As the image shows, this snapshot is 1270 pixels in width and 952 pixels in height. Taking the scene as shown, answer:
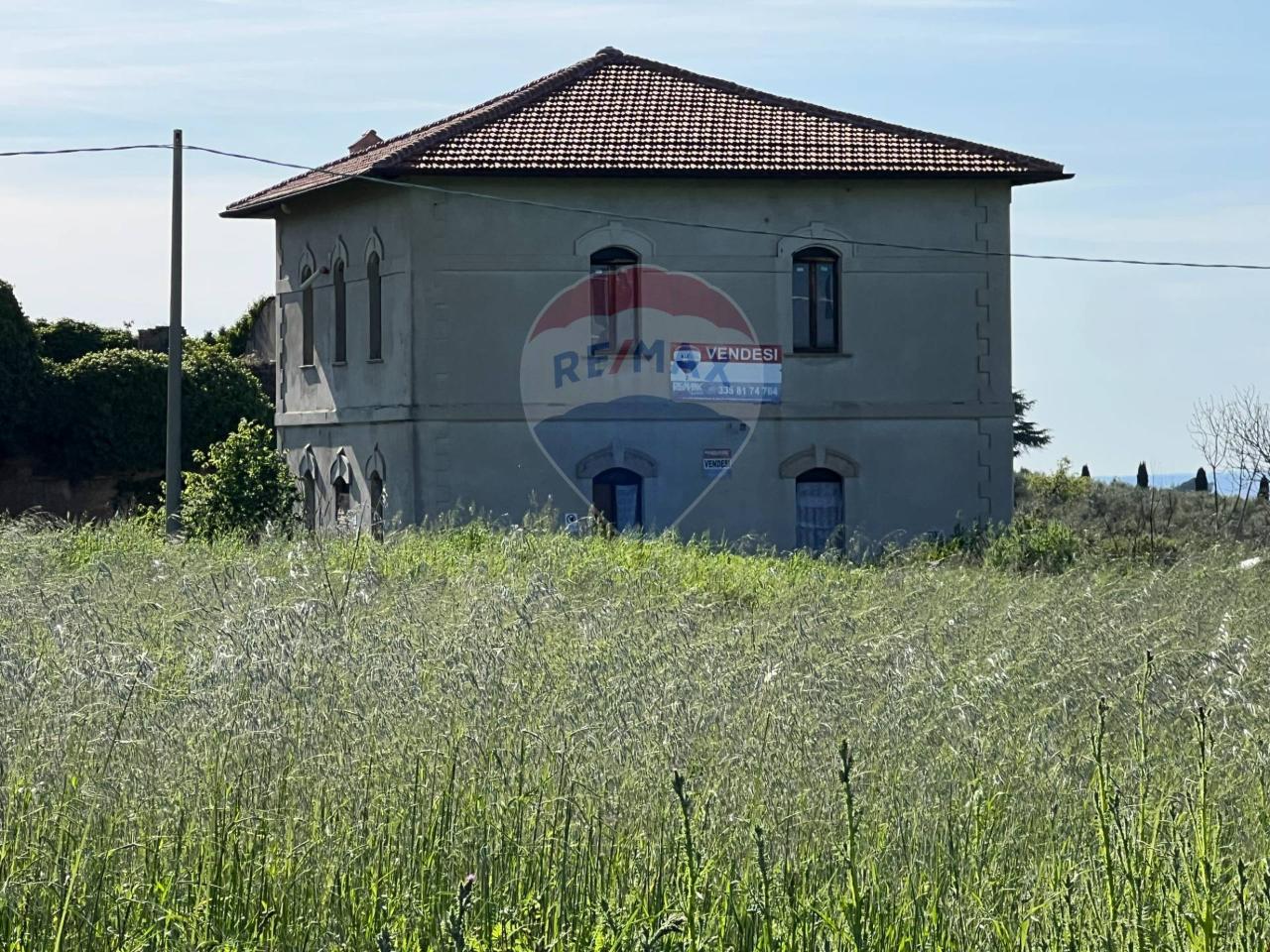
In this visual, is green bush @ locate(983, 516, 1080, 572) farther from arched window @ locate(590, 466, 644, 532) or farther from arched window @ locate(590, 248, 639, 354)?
arched window @ locate(590, 248, 639, 354)

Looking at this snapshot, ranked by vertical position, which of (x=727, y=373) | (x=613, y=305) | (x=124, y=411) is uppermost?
(x=613, y=305)

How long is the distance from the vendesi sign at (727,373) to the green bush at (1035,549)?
167 inches

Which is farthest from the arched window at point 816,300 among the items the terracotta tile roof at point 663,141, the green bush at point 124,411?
the green bush at point 124,411

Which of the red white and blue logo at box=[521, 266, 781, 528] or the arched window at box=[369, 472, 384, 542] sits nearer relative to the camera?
the red white and blue logo at box=[521, 266, 781, 528]

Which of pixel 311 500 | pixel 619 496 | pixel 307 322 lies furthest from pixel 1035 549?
pixel 307 322

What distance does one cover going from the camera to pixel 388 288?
25.9 m

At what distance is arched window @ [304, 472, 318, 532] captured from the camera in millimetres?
29078

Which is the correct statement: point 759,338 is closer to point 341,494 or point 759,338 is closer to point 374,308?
point 374,308

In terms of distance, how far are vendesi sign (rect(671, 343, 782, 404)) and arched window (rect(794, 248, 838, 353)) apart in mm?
657

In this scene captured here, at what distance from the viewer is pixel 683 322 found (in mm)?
25438

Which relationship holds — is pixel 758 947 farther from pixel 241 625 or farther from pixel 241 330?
pixel 241 330

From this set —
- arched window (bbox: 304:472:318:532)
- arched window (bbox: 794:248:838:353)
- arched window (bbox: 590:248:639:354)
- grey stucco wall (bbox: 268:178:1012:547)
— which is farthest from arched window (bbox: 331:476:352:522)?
arched window (bbox: 794:248:838:353)

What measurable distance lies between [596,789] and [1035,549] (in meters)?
18.5

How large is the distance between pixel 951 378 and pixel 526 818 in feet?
70.2
